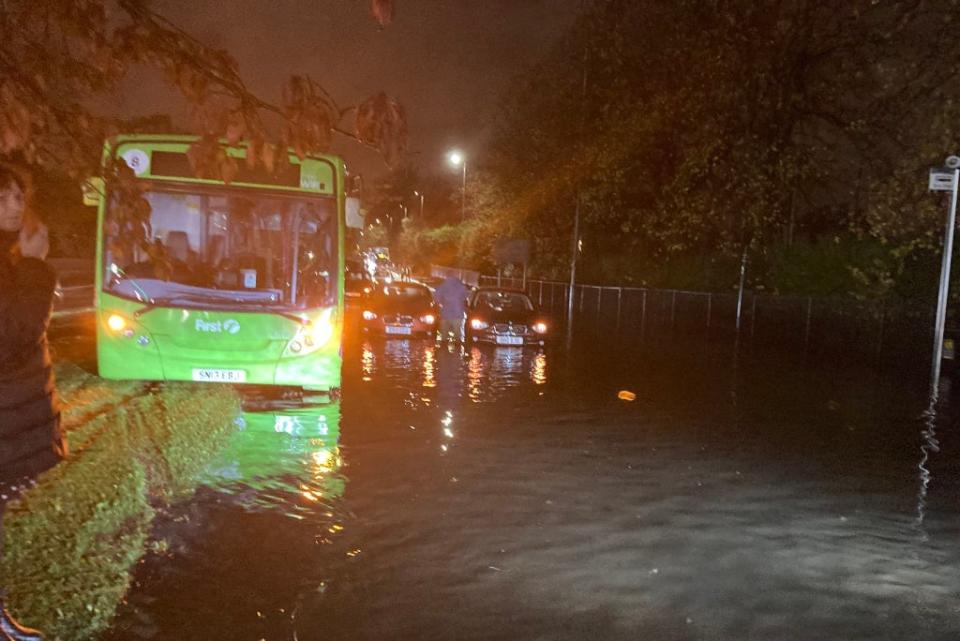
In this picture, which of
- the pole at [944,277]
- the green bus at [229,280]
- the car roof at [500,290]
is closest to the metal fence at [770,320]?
the pole at [944,277]

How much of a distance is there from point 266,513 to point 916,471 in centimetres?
698

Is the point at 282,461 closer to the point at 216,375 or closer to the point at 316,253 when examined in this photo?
the point at 216,375

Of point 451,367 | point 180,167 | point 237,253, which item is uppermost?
point 180,167

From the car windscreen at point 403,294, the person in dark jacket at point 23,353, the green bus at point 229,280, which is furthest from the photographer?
the car windscreen at point 403,294

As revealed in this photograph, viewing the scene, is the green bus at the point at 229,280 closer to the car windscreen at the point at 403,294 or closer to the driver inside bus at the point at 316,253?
the driver inside bus at the point at 316,253

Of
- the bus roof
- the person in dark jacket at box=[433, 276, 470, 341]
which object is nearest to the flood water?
the bus roof

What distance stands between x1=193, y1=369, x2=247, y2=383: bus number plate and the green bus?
12mm

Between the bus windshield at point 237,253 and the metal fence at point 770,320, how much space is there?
694 inches

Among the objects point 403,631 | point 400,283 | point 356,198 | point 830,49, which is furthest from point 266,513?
point 830,49

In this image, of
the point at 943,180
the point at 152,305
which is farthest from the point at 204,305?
the point at 943,180

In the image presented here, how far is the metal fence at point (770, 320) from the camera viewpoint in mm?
24938

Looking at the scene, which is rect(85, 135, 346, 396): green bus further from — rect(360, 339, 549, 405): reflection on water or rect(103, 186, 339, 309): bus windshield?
rect(360, 339, 549, 405): reflection on water

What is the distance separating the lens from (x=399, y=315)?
2580 cm

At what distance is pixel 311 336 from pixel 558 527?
18.4ft
